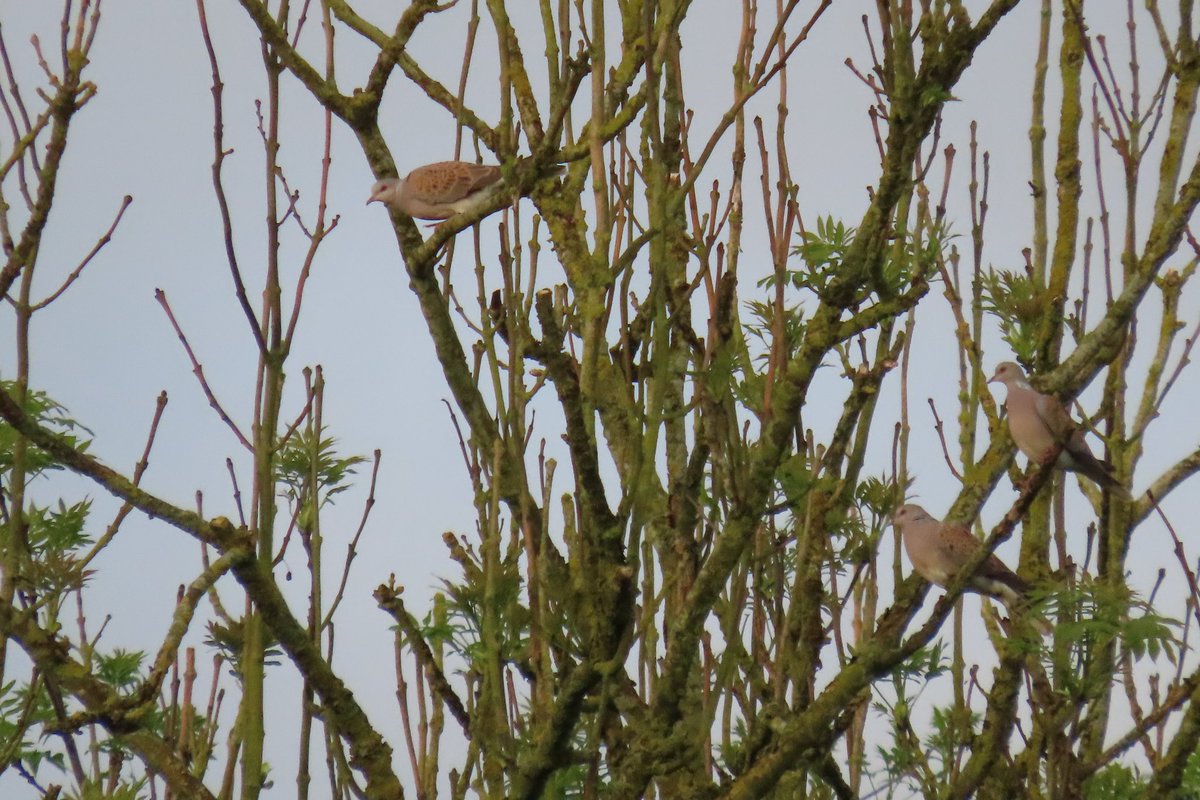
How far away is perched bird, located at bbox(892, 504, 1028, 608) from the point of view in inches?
127

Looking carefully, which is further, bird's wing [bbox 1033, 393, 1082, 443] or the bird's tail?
the bird's tail

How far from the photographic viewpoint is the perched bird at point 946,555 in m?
3.23

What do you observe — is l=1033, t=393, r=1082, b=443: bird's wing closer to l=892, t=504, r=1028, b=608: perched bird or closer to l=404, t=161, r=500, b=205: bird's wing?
l=892, t=504, r=1028, b=608: perched bird

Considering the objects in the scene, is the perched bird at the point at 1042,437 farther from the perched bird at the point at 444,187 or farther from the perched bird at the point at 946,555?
the perched bird at the point at 444,187

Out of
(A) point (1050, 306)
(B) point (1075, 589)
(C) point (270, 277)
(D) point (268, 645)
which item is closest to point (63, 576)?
(D) point (268, 645)

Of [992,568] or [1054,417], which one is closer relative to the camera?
[1054,417]

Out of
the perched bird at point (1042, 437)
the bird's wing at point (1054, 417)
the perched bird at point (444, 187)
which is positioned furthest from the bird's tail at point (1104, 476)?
the perched bird at point (444, 187)

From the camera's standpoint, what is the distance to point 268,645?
9.32ft

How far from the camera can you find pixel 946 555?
395 cm

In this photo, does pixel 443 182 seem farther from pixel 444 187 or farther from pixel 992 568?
pixel 992 568

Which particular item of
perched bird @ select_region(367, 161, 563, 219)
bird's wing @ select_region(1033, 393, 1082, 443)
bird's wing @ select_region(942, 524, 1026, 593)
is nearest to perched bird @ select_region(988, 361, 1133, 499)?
bird's wing @ select_region(1033, 393, 1082, 443)

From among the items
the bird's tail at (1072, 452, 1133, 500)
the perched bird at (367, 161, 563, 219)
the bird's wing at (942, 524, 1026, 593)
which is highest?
the perched bird at (367, 161, 563, 219)

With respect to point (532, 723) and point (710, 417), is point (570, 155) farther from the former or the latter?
point (532, 723)

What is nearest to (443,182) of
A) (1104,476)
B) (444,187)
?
(444,187)
